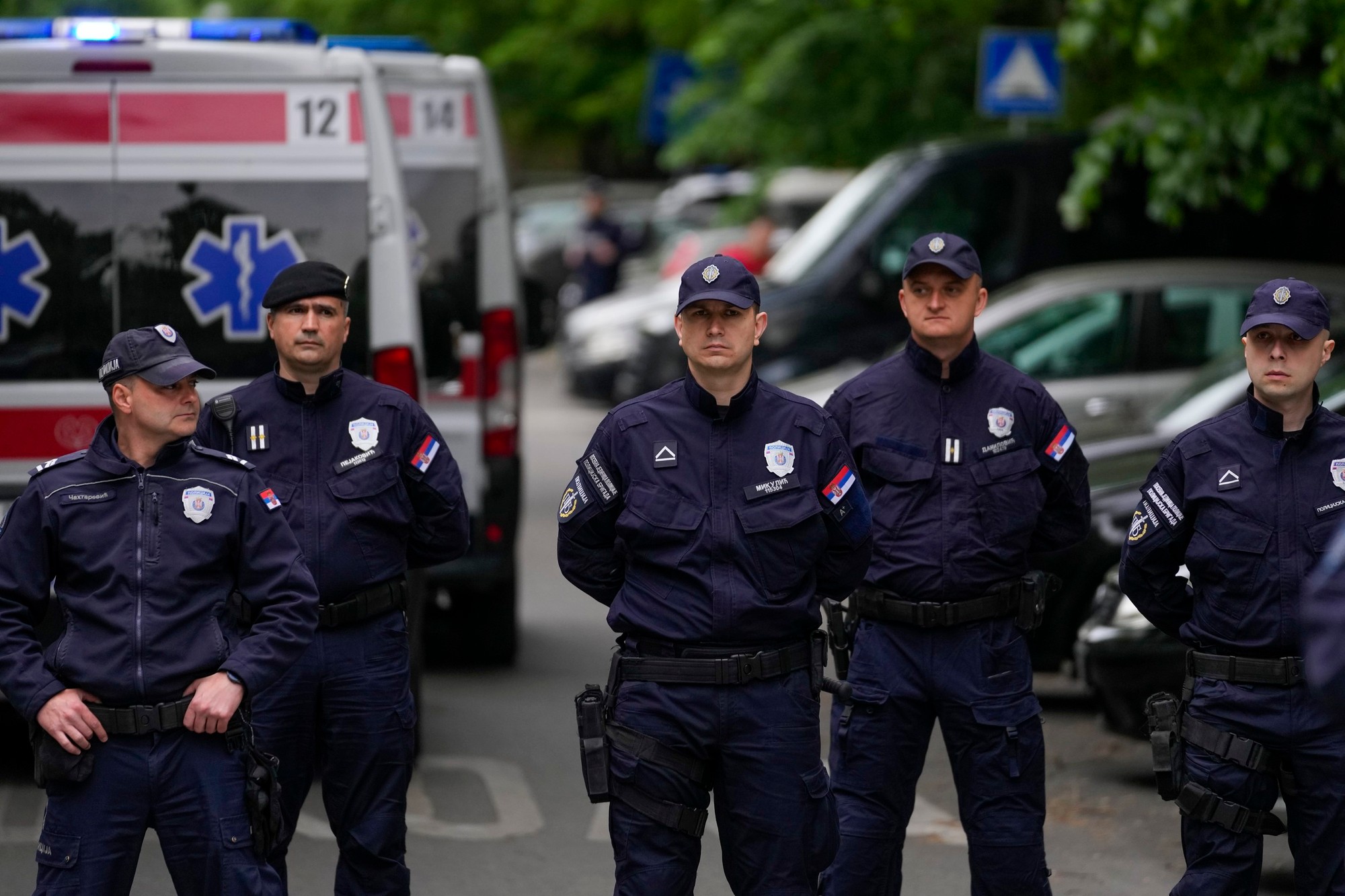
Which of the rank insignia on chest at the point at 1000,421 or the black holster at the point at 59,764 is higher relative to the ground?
the rank insignia on chest at the point at 1000,421

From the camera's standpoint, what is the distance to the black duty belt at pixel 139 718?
15.0ft

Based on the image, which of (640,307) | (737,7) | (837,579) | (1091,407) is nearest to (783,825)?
(837,579)

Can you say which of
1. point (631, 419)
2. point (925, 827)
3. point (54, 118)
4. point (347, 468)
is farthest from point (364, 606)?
point (925, 827)

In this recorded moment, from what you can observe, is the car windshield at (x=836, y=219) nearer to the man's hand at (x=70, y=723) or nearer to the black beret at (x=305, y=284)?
the black beret at (x=305, y=284)

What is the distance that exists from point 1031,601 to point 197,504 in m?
2.15

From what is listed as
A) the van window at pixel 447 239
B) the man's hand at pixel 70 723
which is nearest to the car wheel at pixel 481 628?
the van window at pixel 447 239

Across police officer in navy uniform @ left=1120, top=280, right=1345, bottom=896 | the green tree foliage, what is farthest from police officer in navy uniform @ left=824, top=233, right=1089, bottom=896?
the green tree foliage

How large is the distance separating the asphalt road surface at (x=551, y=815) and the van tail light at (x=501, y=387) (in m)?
1.07

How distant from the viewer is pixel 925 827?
7156 mm

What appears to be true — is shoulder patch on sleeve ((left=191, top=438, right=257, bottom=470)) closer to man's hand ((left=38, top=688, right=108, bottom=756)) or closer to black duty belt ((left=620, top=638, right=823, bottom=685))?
man's hand ((left=38, top=688, right=108, bottom=756))

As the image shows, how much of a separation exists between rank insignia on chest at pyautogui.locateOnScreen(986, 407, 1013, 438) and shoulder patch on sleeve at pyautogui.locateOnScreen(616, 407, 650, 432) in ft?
3.56

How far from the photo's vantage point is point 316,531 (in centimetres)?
545

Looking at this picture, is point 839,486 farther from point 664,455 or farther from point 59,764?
point 59,764

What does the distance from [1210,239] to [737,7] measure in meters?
5.56
